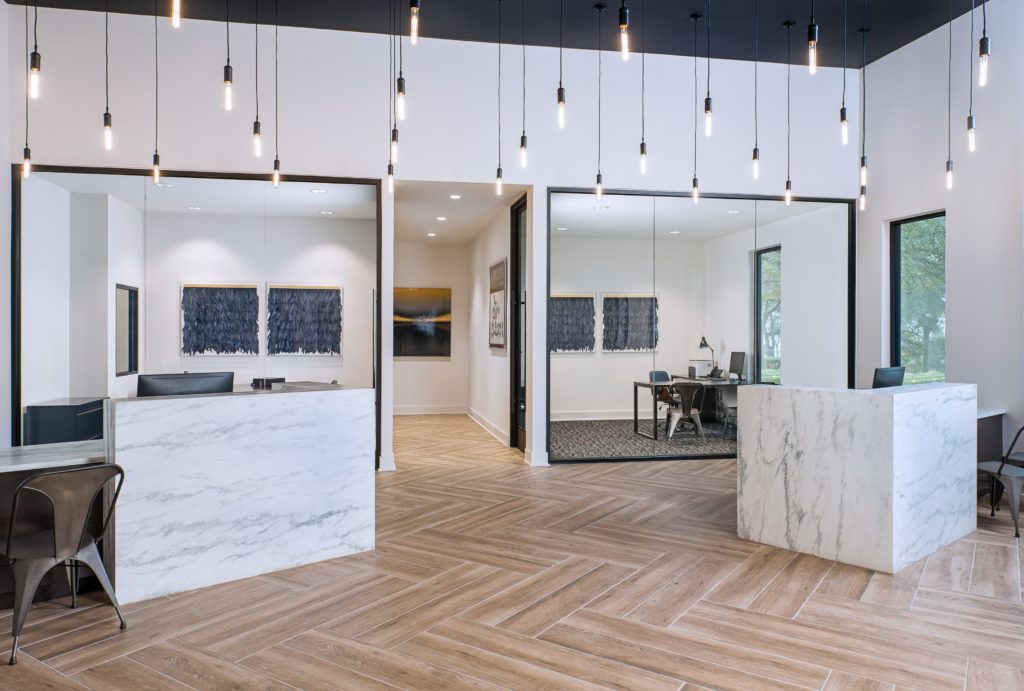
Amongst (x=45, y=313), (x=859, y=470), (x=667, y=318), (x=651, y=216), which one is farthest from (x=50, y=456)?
(x=651, y=216)

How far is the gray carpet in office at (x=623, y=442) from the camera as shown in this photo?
22.5ft

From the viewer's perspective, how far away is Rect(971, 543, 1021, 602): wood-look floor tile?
346cm

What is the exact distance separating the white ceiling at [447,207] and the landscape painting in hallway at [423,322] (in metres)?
1.03

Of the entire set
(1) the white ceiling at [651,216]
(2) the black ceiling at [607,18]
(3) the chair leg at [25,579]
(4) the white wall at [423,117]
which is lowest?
(3) the chair leg at [25,579]

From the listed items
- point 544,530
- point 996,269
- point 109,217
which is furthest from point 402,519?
point 996,269

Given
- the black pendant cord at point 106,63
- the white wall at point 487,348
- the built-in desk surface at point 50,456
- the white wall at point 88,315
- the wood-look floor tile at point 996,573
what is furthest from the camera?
the white wall at point 487,348

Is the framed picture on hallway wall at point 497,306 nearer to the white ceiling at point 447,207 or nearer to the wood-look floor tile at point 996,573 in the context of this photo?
the white ceiling at point 447,207

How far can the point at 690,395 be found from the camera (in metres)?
7.05

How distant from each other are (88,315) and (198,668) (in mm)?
4027

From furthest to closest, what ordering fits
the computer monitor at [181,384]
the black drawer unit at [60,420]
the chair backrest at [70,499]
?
the black drawer unit at [60,420] → the computer monitor at [181,384] → the chair backrest at [70,499]

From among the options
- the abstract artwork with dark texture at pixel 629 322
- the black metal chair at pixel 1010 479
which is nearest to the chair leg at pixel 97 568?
the abstract artwork with dark texture at pixel 629 322

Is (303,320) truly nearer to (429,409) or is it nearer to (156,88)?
(156,88)

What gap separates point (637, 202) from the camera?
6859 millimetres

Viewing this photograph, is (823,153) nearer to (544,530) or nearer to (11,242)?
(544,530)
